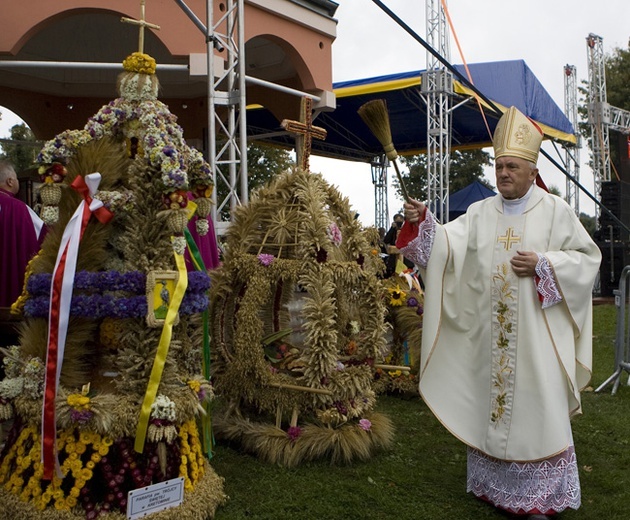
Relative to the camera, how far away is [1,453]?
3.51m

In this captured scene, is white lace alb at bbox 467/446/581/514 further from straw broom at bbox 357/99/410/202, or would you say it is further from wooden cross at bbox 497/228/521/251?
straw broom at bbox 357/99/410/202

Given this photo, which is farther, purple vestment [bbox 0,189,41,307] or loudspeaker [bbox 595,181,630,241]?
loudspeaker [bbox 595,181,630,241]

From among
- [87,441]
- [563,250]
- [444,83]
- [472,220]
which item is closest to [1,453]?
[87,441]

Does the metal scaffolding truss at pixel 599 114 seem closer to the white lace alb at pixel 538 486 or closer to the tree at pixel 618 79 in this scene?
the tree at pixel 618 79

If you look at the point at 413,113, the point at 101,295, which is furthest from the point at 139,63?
the point at 413,113

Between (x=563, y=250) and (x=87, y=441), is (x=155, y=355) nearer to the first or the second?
(x=87, y=441)

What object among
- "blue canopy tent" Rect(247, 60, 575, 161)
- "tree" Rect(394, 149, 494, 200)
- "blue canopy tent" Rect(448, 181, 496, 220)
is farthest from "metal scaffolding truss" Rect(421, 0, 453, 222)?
"tree" Rect(394, 149, 494, 200)

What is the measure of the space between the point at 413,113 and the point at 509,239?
14.7 metres

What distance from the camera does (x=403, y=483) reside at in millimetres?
4285

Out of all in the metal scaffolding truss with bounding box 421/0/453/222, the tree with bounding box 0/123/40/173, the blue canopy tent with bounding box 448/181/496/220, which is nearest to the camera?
the metal scaffolding truss with bounding box 421/0/453/222

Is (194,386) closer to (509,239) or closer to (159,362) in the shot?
(159,362)

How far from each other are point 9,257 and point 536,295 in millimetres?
3662

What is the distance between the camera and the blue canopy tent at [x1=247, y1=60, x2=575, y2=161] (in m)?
15.6

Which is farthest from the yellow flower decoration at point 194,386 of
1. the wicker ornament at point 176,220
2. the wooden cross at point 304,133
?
the wooden cross at point 304,133
